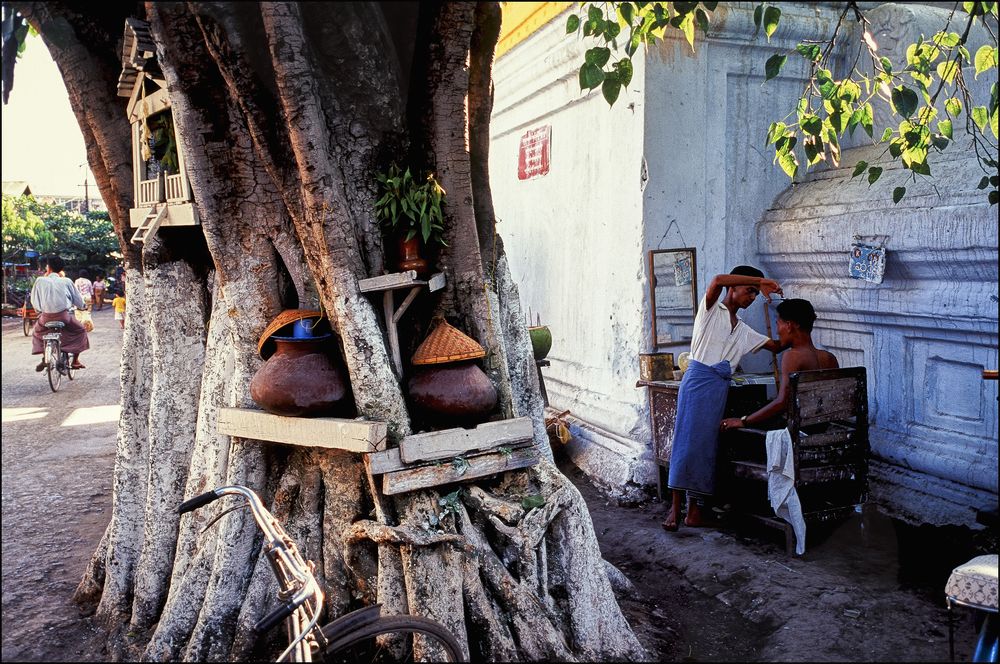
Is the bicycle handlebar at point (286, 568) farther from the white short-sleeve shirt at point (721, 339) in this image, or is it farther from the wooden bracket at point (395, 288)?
the white short-sleeve shirt at point (721, 339)

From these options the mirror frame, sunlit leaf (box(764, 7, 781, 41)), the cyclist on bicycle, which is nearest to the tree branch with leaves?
sunlit leaf (box(764, 7, 781, 41))

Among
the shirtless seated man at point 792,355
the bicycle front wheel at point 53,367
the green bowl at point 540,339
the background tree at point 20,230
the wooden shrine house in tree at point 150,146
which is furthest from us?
the background tree at point 20,230

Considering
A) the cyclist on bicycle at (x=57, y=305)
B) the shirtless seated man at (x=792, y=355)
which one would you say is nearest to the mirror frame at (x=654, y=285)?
the shirtless seated man at (x=792, y=355)

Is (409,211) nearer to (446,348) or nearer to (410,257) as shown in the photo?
(410,257)

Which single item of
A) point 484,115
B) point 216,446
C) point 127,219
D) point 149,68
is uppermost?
point 149,68

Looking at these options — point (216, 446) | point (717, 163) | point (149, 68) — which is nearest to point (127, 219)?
point (149, 68)

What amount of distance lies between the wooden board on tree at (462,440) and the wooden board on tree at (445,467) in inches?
1.3

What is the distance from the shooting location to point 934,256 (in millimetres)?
5188

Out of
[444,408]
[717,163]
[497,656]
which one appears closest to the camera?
[497,656]

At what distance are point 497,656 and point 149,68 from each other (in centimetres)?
368

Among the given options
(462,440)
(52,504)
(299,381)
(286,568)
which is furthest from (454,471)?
(52,504)

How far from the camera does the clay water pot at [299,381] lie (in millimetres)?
3670

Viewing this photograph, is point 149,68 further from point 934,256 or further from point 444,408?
point 934,256

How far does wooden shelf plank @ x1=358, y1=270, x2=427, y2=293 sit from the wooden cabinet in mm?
2761
